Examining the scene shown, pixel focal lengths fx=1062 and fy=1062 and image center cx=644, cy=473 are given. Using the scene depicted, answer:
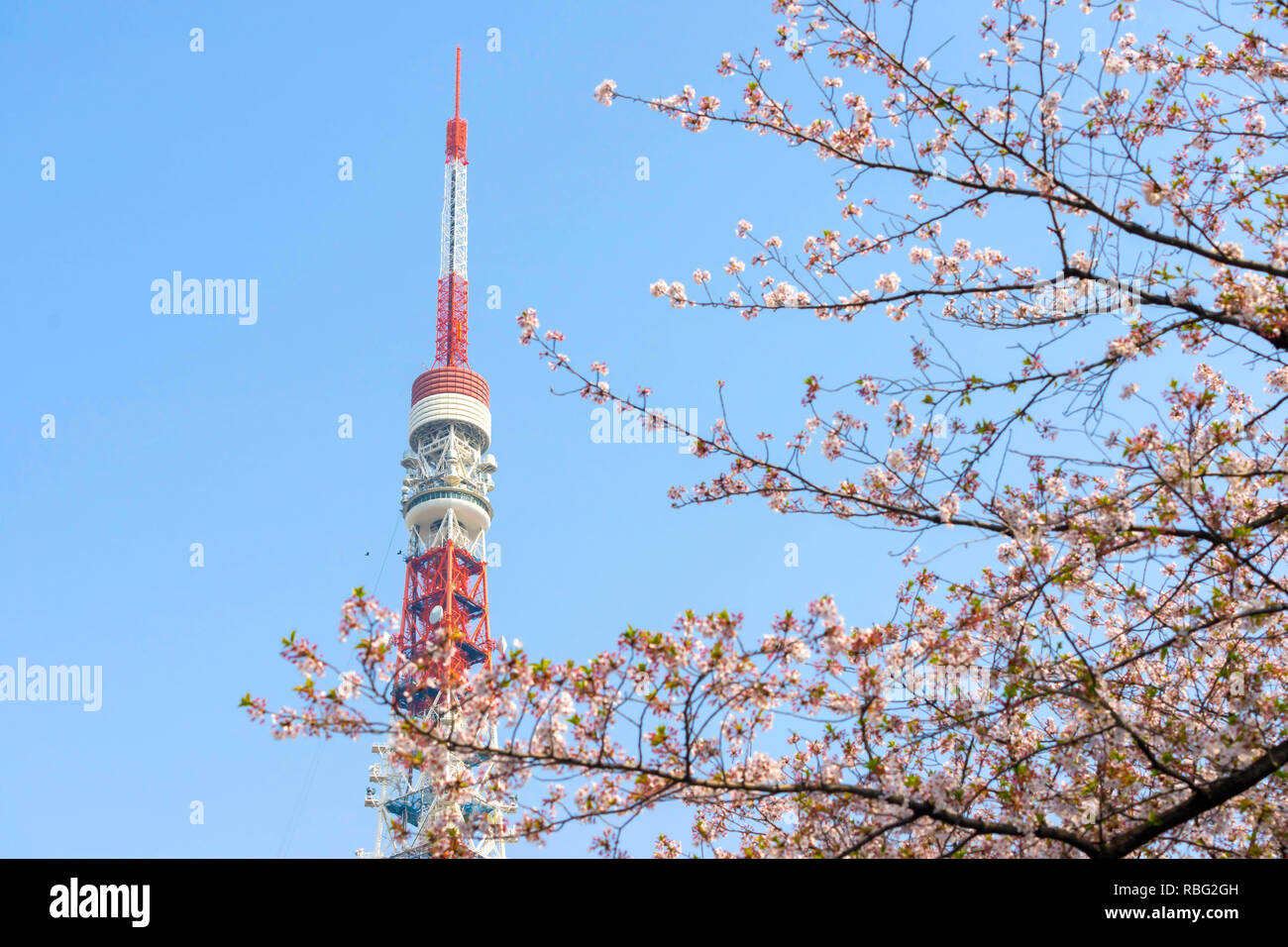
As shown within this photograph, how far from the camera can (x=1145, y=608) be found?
19.8ft

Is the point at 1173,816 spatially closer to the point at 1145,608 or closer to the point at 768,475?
the point at 1145,608

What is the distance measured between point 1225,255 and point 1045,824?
3.29 meters

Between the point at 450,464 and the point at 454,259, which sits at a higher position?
the point at 454,259

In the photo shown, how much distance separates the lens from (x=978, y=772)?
5.91 metres

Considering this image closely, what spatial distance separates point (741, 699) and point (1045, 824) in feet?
5.71
